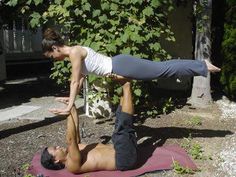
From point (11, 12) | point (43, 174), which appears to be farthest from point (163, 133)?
point (11, 12)

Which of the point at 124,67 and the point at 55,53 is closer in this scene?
the point at 55,53

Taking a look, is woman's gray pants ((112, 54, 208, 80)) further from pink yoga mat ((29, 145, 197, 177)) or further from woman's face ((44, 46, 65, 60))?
pink yoga mat ((29, 145, 197, 177))

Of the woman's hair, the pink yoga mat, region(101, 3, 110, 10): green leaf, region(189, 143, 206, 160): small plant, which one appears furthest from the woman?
region(101, 3, 110, 10): green leaf

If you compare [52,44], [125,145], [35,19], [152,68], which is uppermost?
[35,19]

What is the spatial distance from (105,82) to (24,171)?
2.87 metres

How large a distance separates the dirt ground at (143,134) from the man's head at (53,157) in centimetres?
45

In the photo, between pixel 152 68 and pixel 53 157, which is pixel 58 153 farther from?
pixel 152 68

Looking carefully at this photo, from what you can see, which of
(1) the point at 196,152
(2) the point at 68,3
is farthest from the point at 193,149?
(2) the point at 68,3

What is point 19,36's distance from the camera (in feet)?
65.4

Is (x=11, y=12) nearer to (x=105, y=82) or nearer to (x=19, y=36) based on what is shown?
(x=105, y=82)

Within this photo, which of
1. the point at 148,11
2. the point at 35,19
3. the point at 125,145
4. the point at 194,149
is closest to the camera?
the point at 125,145

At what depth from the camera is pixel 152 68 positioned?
6.62 metres

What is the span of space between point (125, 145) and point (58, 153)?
0.85 m

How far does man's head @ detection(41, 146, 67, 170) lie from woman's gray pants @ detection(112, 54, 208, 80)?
1335mm
